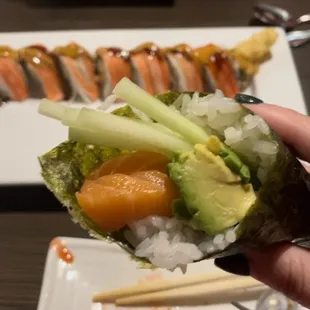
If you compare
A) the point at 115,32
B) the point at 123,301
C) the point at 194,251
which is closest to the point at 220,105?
the point at 194,251

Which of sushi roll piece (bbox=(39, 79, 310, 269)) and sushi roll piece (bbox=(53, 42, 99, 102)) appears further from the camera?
sushi roll piece (bbox=(53, 42, 99, 102))

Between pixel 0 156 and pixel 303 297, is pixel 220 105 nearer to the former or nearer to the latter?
pixel 303 297

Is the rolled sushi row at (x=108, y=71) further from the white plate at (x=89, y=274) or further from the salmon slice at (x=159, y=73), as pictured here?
the white plate at (x=89, y=274)

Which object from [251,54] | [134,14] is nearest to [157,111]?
[251,54]

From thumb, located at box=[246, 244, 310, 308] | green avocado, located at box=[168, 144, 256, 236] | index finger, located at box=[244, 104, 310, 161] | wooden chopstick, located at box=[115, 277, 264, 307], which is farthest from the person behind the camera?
wooden chopstick, located at box=[115, 277, 264, 307]

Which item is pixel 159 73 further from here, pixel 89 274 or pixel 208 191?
pixel 208 191

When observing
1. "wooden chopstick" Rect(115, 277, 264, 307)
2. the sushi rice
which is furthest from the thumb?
"wooden chopstick" Rect(115, 277, 264, 307)

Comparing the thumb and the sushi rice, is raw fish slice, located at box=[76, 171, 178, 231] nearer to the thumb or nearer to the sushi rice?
the sushi rice
